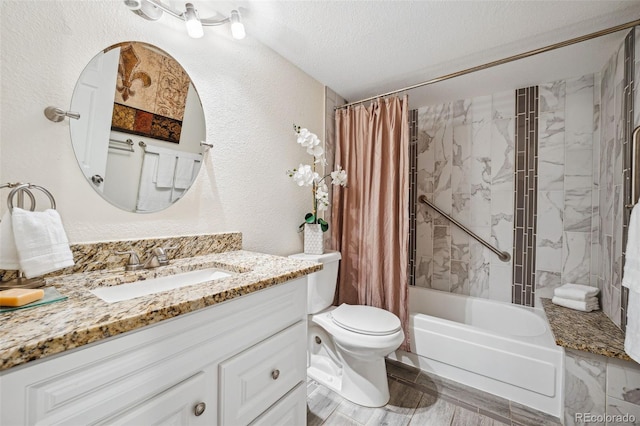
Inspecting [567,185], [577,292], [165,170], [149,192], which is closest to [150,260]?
[149,192]

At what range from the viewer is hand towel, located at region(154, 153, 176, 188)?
124cm

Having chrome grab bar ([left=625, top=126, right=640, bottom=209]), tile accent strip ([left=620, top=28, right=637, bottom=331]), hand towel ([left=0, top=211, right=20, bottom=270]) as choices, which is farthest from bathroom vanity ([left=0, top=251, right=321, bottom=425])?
tile accent strip ([left=620, top=28, right=637, bottom=331])

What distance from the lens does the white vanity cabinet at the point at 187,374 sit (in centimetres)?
54

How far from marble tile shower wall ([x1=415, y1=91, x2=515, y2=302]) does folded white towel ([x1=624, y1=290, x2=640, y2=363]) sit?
114 cm

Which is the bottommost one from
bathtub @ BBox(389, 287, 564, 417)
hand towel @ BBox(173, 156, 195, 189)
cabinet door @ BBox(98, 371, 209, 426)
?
bathtub @ BBox(389, 287, 564, 417)

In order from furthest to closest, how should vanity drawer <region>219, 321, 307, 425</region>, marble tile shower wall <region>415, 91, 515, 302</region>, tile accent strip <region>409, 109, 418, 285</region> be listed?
tile accent strip <region>409, 109, 418, 285</region> → marble tile shower wall <region>415, 91, 515, 302</region> → vanity drawer <region>219, 321, 307, 425</region>

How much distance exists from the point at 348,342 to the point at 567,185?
2.03m

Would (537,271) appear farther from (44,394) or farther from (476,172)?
(44,394)

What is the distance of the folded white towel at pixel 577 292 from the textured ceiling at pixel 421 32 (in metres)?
1.52

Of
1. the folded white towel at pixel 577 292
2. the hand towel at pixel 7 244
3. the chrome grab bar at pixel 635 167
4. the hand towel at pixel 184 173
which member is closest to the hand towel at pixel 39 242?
the hand towel at pixel 7 244

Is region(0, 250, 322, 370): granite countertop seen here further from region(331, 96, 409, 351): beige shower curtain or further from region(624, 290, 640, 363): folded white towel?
region(624, 290, 640, 363): folded white towel

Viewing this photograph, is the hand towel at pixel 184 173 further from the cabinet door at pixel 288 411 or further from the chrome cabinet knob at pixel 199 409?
the cabinet door at pixel 288 411

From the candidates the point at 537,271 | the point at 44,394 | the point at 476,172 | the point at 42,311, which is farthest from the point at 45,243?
the point at 537,271

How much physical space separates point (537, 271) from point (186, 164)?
8.59 feet
